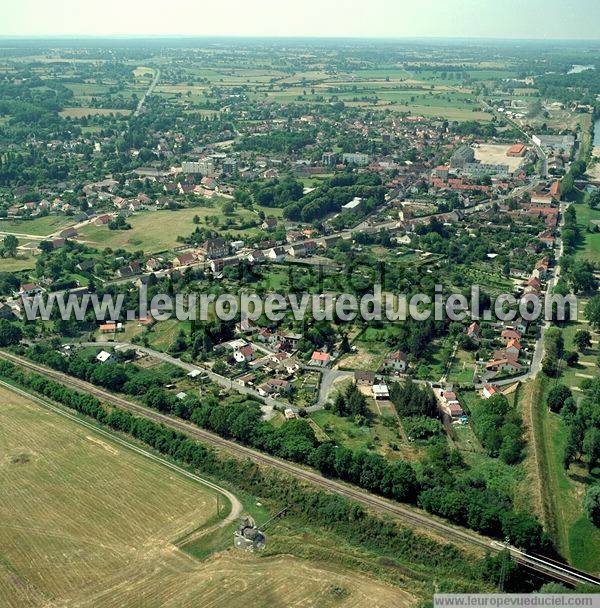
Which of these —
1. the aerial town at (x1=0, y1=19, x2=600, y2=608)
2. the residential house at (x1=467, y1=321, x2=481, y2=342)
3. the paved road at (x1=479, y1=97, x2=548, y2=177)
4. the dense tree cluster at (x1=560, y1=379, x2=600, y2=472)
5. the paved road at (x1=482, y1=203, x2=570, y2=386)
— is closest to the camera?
the aerial town at (x1=0, y1=19, x2=600, y2=608)

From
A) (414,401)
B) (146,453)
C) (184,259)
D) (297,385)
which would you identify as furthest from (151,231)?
(414,401)

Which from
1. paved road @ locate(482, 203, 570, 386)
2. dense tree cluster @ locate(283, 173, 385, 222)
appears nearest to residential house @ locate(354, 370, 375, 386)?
paved road @ locate(482, 203, 570, 386)

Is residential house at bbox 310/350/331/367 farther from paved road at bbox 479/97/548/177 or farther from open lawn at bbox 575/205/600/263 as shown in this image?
paved road at bbox 479/97/548/177

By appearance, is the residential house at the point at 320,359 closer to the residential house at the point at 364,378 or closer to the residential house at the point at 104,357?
the residential house at the point at 364,378

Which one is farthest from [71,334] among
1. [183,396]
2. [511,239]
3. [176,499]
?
[511,239]

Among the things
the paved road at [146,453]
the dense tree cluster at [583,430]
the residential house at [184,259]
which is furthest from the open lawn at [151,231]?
the dense tree cluster at [583,430]
